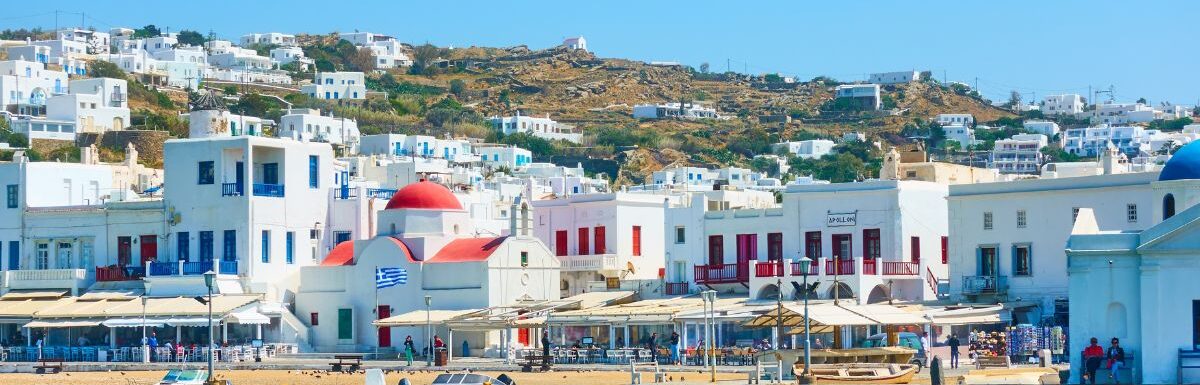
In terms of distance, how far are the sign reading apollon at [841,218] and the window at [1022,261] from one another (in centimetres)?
639

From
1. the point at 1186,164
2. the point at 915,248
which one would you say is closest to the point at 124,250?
the point at 915,248

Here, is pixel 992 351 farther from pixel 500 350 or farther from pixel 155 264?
pixel 155 264

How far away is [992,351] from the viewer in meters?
57.2

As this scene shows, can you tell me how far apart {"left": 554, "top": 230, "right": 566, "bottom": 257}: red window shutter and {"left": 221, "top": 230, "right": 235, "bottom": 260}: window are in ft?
39.8

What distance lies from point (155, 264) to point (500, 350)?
46.7 ft

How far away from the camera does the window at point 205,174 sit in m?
73.5

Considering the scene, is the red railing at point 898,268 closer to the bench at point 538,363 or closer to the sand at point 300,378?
the bench at point 538,363

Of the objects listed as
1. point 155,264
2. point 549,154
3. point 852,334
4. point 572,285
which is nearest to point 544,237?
point 572,285

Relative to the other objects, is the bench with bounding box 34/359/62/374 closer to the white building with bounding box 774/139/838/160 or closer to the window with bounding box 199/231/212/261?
the window with bounding box 199/231/212/261

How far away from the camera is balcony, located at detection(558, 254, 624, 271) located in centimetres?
7381

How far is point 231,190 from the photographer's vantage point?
72.9 meters

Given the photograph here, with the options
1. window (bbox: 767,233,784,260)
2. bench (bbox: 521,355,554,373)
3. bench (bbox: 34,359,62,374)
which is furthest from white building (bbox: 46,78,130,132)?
bench (bbox: 521,355,554,373)

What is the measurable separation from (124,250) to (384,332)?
11.2 metres

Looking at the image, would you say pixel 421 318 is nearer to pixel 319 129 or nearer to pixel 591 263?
pixel 591 263
